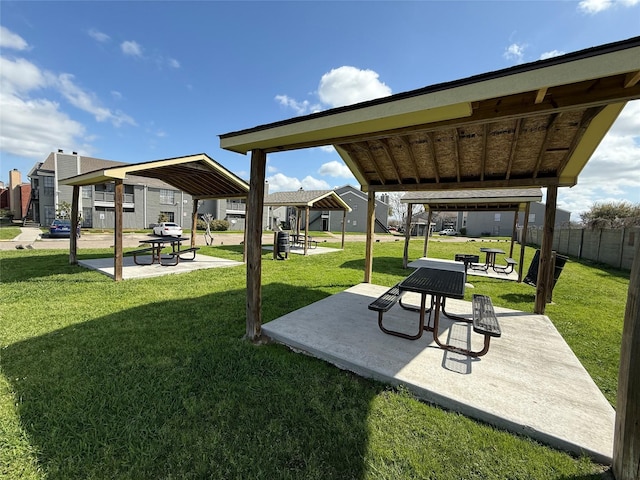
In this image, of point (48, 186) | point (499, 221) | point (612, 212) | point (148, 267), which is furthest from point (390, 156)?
point (499, 221)

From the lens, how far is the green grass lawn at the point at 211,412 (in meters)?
1.87

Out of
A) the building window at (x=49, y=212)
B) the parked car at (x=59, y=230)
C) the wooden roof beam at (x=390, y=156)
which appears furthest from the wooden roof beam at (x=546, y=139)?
the building window at (x=49, y=212)

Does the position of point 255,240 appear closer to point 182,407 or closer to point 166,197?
point 182,407

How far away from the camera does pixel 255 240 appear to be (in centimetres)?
375

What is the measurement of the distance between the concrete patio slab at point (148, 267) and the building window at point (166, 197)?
978 inches

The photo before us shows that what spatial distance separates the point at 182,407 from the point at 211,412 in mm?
292

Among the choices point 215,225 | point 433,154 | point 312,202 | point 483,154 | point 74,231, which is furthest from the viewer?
point 215,225

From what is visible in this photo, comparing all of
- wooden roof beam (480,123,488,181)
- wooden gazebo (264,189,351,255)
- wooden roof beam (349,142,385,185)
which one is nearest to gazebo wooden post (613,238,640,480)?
wooden roof beam (480,123,488,181)

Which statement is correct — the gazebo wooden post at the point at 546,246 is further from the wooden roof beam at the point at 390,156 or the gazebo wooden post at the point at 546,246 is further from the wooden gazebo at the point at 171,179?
the wooden gazebo at the point at 171,179

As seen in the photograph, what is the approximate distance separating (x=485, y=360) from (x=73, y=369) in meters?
4.78

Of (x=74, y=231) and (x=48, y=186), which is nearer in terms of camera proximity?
(x=74, y=231)

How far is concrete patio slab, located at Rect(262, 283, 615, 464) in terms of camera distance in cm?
226

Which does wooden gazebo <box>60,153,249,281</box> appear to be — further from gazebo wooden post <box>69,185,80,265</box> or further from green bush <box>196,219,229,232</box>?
green bush <box>196,219,229,232</box>

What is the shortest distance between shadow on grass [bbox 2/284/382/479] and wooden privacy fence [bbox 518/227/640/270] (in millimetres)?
11942
